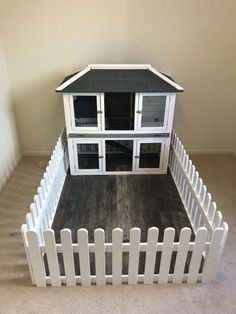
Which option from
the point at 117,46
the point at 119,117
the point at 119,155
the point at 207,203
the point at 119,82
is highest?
the point at 117,46

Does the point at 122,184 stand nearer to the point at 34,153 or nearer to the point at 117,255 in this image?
the point at 117,255

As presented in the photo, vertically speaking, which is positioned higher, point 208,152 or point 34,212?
point 34,212

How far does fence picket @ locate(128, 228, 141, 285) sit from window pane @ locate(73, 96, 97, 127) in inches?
48.7

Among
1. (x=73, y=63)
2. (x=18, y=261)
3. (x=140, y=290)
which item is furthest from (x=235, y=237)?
(x=73, y=63)

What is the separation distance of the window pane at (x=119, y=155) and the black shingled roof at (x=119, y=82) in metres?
0.55

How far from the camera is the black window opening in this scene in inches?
88.7

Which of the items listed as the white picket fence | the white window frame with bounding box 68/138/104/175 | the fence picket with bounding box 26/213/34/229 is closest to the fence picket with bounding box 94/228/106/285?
the white picket fence

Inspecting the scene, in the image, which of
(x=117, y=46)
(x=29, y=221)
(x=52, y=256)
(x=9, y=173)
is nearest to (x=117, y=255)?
(x=52, y=256)

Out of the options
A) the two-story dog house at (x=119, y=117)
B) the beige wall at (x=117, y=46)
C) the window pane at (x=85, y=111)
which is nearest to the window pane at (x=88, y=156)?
the two-story dog house at (x=119, y=117)

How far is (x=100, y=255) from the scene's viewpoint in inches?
54.1

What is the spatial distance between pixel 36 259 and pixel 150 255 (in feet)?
2.06

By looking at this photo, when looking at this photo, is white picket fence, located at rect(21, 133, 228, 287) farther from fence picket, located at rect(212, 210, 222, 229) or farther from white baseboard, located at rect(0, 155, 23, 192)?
white baseboard, located at rect(0, 155, 23, 192)

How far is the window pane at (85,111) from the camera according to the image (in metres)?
2.20

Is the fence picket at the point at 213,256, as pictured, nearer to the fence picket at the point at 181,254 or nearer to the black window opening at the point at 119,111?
the fence picket at the point at 181,254
